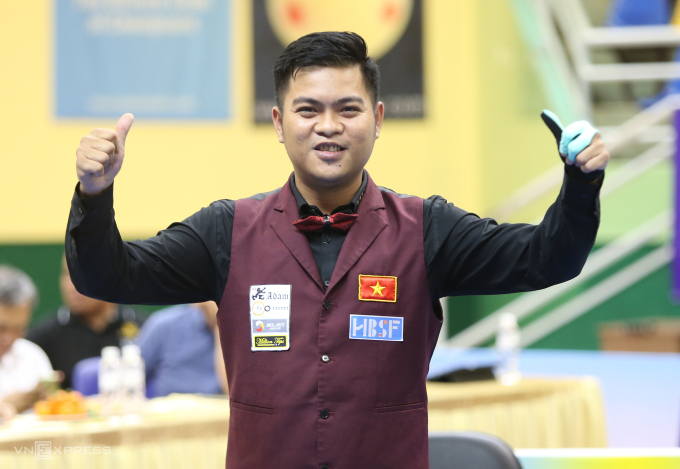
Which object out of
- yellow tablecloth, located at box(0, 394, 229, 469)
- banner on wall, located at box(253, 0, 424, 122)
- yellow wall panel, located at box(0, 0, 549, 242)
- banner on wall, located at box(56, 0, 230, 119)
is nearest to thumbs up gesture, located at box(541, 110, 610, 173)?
yellow tablecloth, located at box(0, 394, 229, 469)

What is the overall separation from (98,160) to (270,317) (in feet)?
1.29

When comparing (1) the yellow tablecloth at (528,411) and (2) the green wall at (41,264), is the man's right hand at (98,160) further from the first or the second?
(2) the green wall at (41,264)

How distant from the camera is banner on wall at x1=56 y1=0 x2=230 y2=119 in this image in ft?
23.4

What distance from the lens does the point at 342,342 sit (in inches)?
57.7

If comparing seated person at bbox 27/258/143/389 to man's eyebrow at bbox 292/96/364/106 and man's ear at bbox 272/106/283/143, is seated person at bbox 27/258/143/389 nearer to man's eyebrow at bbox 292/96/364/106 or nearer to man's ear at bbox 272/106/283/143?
man's ear at bbox 272/106/283/143

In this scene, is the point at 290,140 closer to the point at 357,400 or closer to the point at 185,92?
the point at 357,400

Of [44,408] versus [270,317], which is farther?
[44,408]

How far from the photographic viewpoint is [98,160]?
4.41 feet

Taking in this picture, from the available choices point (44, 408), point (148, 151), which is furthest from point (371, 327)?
point (148, 151)

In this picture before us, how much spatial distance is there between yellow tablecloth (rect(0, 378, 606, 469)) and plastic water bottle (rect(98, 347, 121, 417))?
0.11m

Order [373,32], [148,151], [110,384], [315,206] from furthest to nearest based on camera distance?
[148,151] < [373,32] < [110,384] < [315,206]

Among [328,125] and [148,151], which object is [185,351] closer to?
[328,125]

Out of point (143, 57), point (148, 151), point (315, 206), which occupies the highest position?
point (143, 57)

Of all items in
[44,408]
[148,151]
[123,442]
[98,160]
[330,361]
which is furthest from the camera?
[148,151]
